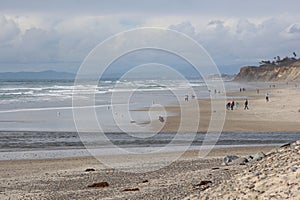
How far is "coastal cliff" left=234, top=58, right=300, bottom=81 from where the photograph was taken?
15050 centimetres

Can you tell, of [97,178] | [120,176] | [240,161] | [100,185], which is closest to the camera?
[100,185]

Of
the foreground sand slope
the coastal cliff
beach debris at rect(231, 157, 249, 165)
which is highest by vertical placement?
the coastal cliff

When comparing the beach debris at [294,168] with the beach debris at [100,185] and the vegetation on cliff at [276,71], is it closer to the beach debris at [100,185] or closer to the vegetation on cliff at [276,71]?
the beach debris at [100,185]

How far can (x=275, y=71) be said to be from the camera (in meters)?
168

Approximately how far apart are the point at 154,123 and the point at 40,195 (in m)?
22.8

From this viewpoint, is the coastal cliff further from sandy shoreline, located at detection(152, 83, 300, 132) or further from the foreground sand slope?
the foreground sand slope

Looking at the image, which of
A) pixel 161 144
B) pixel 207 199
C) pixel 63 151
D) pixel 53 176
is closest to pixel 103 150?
pixel 63 151

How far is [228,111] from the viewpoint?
155 ft

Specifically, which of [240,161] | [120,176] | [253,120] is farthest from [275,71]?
[120,176]

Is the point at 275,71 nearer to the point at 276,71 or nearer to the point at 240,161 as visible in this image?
the point at 276,71

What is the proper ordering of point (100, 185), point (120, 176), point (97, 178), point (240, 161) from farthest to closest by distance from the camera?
1. point (240, 161)
2. point (120, 176)
3. point (97, 178)
4. point (100, 185)

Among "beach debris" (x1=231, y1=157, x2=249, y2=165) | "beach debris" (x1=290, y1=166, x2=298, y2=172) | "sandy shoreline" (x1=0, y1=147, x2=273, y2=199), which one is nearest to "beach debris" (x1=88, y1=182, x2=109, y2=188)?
"sandy shoreline" (x1=0, y1=147, x2=273, y2=199)

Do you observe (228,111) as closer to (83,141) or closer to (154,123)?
(154,123)

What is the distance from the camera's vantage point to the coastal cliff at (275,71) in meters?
150
